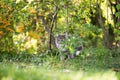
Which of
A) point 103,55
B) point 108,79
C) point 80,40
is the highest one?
point 108,79

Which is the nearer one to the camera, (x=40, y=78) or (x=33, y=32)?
(x=40, y=78)

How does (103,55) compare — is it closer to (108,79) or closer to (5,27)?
(5,27)

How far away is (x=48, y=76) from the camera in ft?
9.50

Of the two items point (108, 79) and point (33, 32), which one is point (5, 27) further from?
point (108, 79)

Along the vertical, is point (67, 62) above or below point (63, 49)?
below

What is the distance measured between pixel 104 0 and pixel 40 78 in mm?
14614

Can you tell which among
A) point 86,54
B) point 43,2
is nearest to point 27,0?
point 43,2

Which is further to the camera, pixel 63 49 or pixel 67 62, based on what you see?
pixel 63 49

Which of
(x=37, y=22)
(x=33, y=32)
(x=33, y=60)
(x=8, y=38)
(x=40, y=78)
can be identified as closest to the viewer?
(x=40, y=78)

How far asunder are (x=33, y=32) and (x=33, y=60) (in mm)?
6005

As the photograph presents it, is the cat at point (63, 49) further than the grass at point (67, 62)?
Yes

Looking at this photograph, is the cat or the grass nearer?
the grass

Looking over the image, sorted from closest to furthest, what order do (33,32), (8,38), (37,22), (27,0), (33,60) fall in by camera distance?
(33,60), (27,0), (8,38), (37,22), (33,32)

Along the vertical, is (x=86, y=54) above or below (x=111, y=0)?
below
